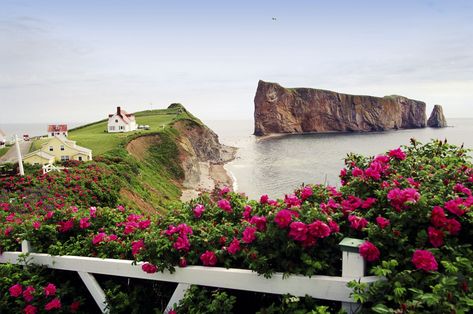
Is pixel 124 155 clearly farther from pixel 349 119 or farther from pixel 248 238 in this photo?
pixel 349 119

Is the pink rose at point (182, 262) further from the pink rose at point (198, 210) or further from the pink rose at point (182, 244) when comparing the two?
the pink rose at point (198, 210)

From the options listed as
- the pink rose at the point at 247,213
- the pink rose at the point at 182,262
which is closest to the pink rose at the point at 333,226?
the pink rose at the point at 247,213

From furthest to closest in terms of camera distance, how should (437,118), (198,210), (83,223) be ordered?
(437,118)
(83,223)
(198,210)

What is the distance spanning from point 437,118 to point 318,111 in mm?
83177

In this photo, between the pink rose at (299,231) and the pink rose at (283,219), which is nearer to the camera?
the pink rose at (299,231)

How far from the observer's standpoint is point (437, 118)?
191 meters

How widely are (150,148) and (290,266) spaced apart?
143 feet

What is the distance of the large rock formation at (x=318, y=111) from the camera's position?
146 meters

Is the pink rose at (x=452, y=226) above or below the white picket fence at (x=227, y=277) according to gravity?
above

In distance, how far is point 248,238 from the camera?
3.89m

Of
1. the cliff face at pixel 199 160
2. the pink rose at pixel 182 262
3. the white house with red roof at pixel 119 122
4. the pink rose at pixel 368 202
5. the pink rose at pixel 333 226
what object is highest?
the white house with red roof at pixel 119 122

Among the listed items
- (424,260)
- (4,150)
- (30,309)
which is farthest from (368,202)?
(4,150)

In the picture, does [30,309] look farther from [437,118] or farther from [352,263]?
[437,118]

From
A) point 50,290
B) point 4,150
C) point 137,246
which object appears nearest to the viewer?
point 137,246
